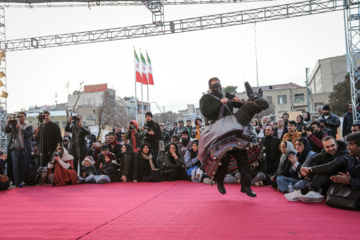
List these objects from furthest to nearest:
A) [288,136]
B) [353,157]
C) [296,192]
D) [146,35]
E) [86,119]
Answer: [86,119] → [146,35] → [288,136] → [296,192] → [353,157]

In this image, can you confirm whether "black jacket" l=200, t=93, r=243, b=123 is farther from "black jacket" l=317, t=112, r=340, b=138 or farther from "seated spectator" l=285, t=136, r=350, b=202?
"black jacket" l=317, t=112, r=340, b=138

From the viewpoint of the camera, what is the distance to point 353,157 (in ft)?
14.7

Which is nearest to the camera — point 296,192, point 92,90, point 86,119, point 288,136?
point 296,192

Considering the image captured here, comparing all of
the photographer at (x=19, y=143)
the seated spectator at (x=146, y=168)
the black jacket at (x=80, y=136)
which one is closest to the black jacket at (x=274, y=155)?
the seated spectator at (x=146, y=168)

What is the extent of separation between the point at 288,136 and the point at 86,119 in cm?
4265

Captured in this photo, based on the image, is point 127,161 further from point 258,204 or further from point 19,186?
point 258,204

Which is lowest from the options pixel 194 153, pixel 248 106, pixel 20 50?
pixel 194 153

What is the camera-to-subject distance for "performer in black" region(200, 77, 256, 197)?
453 cm

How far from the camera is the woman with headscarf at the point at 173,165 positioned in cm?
838

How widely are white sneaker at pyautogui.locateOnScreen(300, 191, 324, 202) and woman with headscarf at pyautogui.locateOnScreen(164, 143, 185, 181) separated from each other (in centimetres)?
403

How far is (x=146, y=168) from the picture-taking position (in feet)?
27.9

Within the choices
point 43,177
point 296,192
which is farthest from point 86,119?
point 296,192

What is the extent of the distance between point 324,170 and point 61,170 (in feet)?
19.8

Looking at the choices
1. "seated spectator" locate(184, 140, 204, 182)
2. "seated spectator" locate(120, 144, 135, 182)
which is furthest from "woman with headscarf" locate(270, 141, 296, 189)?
"seated spectator" locate(120, 144, 135, 182)
